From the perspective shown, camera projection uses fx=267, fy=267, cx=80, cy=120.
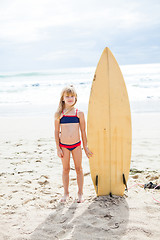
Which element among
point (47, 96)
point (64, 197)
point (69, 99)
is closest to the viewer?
point (69, 99)

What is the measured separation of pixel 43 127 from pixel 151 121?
283cm

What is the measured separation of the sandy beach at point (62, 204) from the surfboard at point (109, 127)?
0.22 metres

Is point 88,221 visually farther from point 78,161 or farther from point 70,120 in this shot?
point 70,120

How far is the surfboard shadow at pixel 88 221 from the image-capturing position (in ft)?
7.43

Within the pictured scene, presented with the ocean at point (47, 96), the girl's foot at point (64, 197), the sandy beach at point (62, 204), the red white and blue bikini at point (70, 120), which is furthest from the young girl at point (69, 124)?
the sandy beach at point (62, 204)

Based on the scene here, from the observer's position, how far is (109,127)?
2.92m

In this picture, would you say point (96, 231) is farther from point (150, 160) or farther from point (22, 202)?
point (150, 160)

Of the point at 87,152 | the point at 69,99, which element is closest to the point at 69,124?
the point at 69,99

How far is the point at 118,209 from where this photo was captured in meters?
2.67

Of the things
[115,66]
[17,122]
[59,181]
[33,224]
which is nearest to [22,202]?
[33,224]

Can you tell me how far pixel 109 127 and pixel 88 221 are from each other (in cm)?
100

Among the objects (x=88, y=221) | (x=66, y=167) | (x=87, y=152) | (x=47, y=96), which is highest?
(x=47, y=96)

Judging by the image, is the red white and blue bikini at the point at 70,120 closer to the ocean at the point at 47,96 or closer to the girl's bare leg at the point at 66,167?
the girl's bare leg at the point at 66,167

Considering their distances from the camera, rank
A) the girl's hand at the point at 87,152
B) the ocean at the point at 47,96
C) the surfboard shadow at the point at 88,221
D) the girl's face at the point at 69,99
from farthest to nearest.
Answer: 1. the ocean at the point at 47,96
2. the girl's hand at the point at 87,152
3. the girl's face at the point at 69,99
4. the surfboard shadow at the point at 88,221
